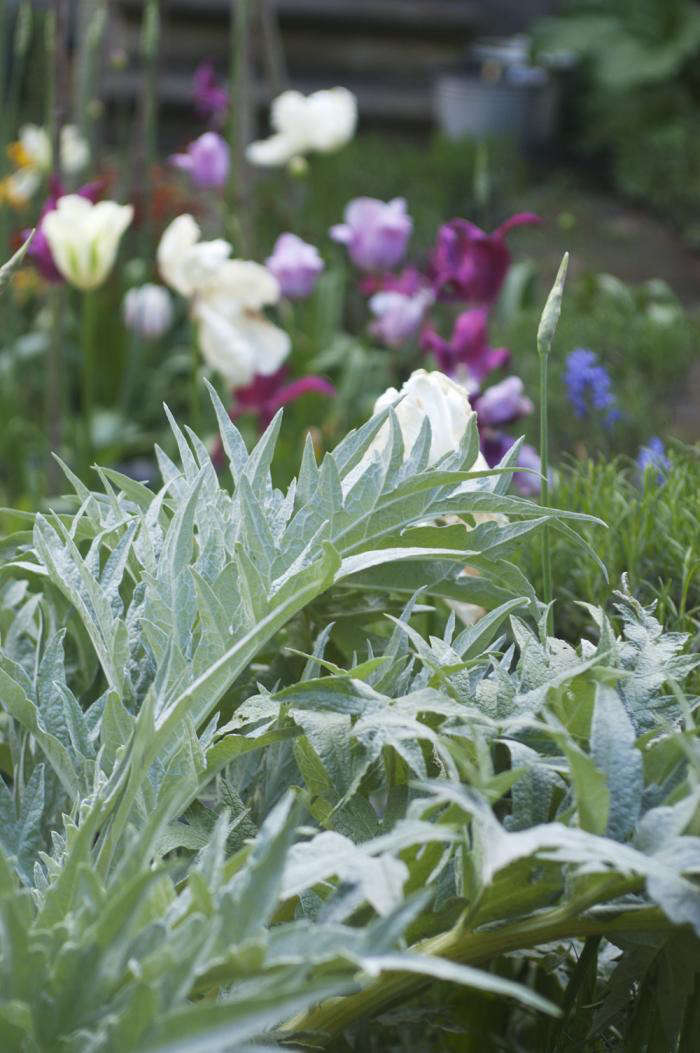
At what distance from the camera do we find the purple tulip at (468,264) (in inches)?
67.2

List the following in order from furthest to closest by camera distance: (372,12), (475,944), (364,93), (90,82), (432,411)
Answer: (372,12) < (364,93) < (90,82) < (432,411) < (475,944)

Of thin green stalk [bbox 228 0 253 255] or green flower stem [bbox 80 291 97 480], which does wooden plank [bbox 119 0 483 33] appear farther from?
green flower stem [bbox 80 291 97 480]

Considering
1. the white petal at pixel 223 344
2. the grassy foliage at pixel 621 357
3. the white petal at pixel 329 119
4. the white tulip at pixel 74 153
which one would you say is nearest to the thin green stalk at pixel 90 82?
the white tulip at pixel 74 153

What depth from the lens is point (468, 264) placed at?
174cm

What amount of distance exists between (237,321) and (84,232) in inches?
9.9

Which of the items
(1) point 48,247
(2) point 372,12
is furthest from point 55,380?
(2) point 372,12

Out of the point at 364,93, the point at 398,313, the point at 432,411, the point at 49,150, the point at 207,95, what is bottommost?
the point at 364,93

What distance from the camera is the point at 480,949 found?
1.96ft

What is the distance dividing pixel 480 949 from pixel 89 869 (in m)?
0.20

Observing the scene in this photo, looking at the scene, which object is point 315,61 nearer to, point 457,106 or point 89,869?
point 457,106

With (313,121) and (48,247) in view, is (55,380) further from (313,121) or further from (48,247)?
(313,121)

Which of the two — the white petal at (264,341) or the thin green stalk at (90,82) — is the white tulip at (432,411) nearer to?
the white petal at (264,341)

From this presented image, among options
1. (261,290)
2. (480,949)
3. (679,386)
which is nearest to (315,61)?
(679,386)

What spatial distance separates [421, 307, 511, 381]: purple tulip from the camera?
5.50 ft
